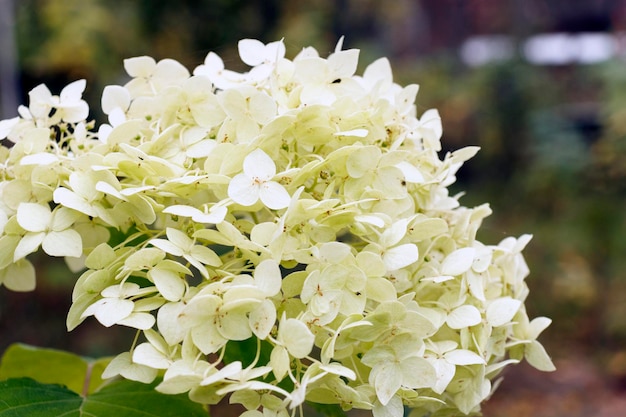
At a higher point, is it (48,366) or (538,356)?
(538,356)

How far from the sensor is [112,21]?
3.30 meters

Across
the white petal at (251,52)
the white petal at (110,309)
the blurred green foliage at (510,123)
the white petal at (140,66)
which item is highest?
the white petal at (251,52)

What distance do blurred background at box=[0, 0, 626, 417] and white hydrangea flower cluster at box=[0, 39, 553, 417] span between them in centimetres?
190

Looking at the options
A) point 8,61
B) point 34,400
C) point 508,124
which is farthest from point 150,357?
point 508,124

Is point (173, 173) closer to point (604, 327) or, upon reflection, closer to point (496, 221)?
point (604, 327)

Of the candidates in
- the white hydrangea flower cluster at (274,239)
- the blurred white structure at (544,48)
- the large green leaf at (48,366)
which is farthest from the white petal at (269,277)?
the blurred white structure at (544,48)

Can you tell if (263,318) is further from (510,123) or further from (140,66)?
(510,123)

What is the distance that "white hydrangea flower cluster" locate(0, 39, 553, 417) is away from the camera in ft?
1.22

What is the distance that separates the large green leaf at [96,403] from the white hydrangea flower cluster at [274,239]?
5 centimetres

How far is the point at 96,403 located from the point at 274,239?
18 cm

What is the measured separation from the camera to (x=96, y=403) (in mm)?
464

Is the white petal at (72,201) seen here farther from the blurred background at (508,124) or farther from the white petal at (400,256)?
the blurred background at (508,124)

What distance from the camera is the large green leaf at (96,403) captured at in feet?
1.47

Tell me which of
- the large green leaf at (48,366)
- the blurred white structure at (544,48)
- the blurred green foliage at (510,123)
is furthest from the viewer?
the blurred white structure at (544,48)
